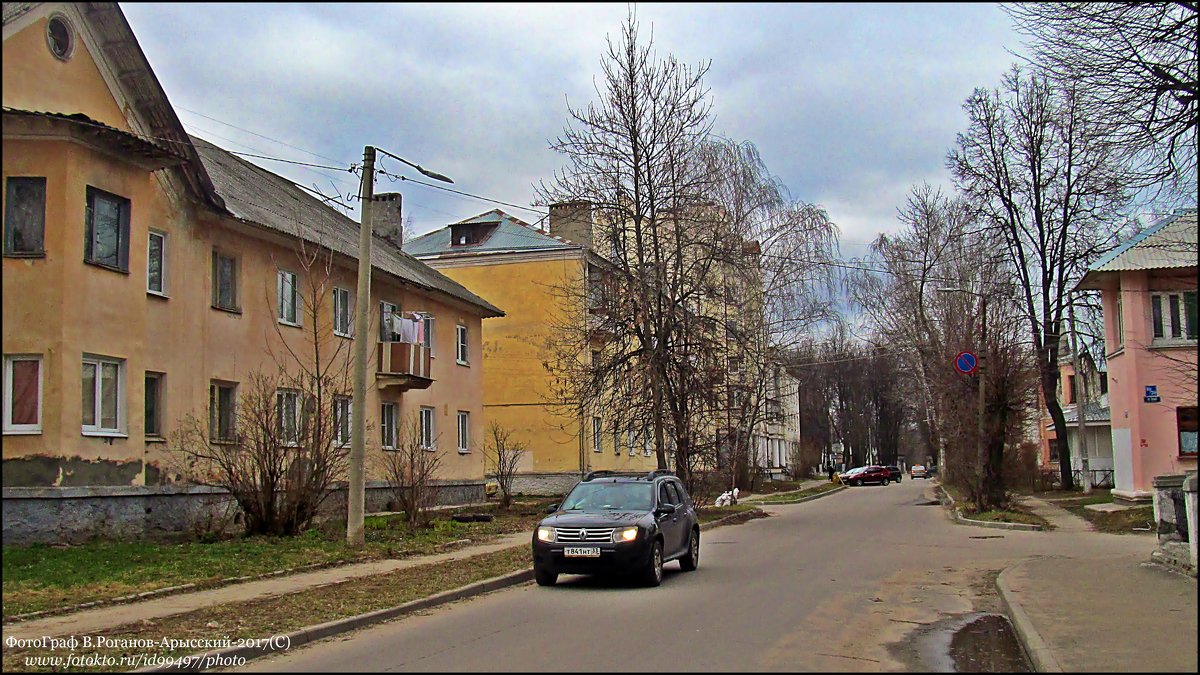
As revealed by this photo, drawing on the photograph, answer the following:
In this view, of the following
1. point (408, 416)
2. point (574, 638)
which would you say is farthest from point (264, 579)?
point (408, 416)

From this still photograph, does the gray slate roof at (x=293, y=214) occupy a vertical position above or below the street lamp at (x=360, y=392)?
above

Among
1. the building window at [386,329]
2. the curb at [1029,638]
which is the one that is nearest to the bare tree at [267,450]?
the building window at [386,329]

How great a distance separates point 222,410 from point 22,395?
550 centimetres

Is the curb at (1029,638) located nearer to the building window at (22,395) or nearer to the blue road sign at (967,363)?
the blue road sign at (967,363)

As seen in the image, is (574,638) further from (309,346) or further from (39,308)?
(309,346)

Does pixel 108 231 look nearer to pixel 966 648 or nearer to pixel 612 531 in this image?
pixel 612 531

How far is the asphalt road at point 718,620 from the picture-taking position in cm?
874

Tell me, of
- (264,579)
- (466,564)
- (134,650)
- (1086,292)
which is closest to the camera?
(134,650)

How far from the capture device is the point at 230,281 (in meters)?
23.0

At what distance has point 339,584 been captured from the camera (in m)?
13.8

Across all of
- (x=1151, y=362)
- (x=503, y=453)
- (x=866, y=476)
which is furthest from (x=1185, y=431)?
(x=866, y=476)

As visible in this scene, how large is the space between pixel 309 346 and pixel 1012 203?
90.3 ft

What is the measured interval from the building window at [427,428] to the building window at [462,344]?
A: 3.03 meters

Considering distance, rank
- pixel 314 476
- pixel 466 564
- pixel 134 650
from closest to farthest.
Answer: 1. pixel 134 650
2. pixel 466 564
3. pixel 314 476
